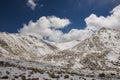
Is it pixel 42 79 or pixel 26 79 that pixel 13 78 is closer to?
pixel 26 79

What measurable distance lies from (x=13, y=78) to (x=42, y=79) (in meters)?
3.80

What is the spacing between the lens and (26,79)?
85.6ft

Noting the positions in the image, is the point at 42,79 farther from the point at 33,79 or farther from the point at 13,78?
the point at 13,78

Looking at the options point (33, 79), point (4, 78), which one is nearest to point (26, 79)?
→ point (33, 79)

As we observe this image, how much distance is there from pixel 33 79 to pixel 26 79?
86 cm

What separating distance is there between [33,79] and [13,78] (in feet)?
8.07

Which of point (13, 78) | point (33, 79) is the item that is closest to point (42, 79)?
point (33, 79)

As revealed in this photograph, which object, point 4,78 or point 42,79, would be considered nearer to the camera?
point 4,78

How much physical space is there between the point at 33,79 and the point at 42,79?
5.42 ft

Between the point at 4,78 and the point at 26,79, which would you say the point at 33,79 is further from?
the point at 4,78

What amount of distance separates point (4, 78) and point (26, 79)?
266cm

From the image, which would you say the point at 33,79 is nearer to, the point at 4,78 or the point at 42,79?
the point at 42,79

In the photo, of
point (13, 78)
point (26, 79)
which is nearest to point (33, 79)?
point (26, 79)

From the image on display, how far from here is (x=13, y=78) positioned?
1021 inches
